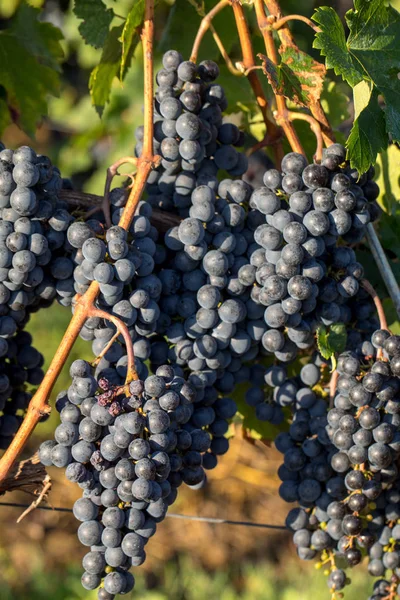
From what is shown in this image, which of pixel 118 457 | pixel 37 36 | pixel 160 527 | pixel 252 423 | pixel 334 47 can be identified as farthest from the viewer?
pixel 160 527

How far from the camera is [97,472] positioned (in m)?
1.03

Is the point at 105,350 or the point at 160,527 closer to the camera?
the point at 105,350

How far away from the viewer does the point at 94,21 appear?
1429 millimetres

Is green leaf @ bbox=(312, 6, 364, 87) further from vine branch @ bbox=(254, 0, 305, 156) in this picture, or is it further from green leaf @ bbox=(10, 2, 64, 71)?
green leaf @ bbox=(10, 2, 64, 71)

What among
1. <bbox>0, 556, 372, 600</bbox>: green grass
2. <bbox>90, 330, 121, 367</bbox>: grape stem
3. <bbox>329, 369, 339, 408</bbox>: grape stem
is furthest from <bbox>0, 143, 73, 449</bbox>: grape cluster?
<bbox>0, 556, 372, 600</bbox>: green grass

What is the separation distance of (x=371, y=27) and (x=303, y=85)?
0.14 meters

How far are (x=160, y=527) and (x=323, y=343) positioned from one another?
3.27 meters

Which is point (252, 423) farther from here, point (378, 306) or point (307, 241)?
point (307, 241)

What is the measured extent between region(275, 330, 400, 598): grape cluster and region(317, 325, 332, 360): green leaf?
1.6 inches

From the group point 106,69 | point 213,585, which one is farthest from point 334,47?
point 213,585

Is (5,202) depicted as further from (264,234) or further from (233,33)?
(233,33)

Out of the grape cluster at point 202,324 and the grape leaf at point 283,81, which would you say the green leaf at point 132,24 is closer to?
the grape cluster at point 202,324

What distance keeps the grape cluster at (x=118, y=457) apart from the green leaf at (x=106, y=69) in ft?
2.13

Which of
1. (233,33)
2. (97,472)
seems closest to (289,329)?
(97,472)
